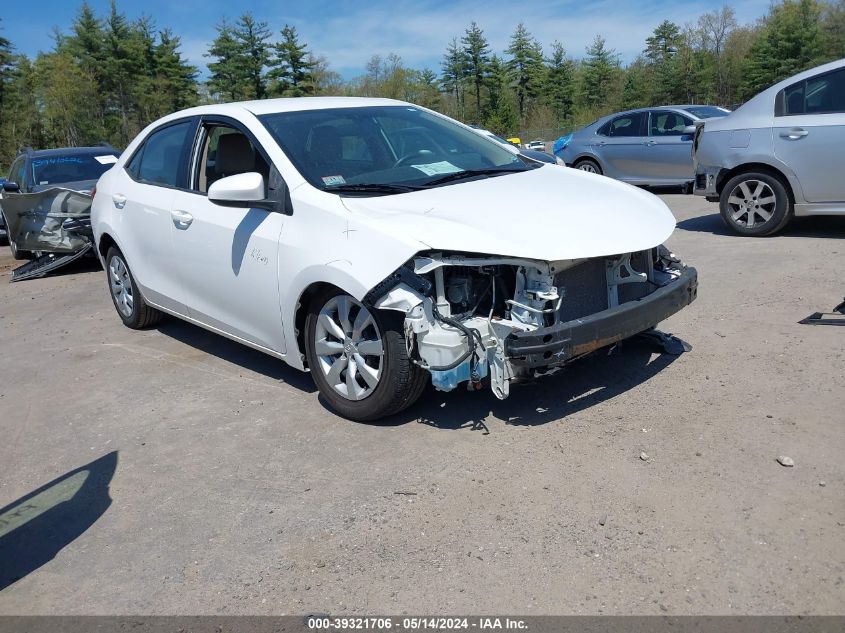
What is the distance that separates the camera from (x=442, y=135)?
529 cm

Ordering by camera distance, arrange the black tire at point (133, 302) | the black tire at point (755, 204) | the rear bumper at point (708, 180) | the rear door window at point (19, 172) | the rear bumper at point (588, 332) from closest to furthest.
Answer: the rear bumper at point (588, 332) < the black tire at point (133, 302) < the black tire at point (755, 204) < the rear bumper at point (708, 180) < the rear door window at point (19, 172)

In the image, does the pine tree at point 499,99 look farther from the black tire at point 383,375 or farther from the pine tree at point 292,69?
the black tire at point 383,375

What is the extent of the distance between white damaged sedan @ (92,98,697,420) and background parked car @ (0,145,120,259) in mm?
6221

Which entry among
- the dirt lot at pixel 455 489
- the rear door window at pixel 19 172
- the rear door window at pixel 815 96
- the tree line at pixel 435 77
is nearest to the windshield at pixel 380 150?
the dirt lot at pixel 455 489

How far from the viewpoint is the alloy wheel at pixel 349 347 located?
13.4 ft

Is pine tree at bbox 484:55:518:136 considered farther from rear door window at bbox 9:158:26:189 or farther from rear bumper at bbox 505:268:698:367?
rear bumper at bbox 505:268:698:367

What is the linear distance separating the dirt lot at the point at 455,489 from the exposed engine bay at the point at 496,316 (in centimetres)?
46

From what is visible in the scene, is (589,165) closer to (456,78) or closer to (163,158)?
(163,158)

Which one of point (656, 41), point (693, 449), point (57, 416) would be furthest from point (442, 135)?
point (656, 41)

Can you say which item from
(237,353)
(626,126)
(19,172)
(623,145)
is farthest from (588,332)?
(19,172)

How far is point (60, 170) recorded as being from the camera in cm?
1125

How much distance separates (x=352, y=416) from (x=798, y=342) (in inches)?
117

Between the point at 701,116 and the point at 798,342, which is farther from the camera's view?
the point at 701,116

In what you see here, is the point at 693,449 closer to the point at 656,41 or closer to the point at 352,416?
the point at 352,416
